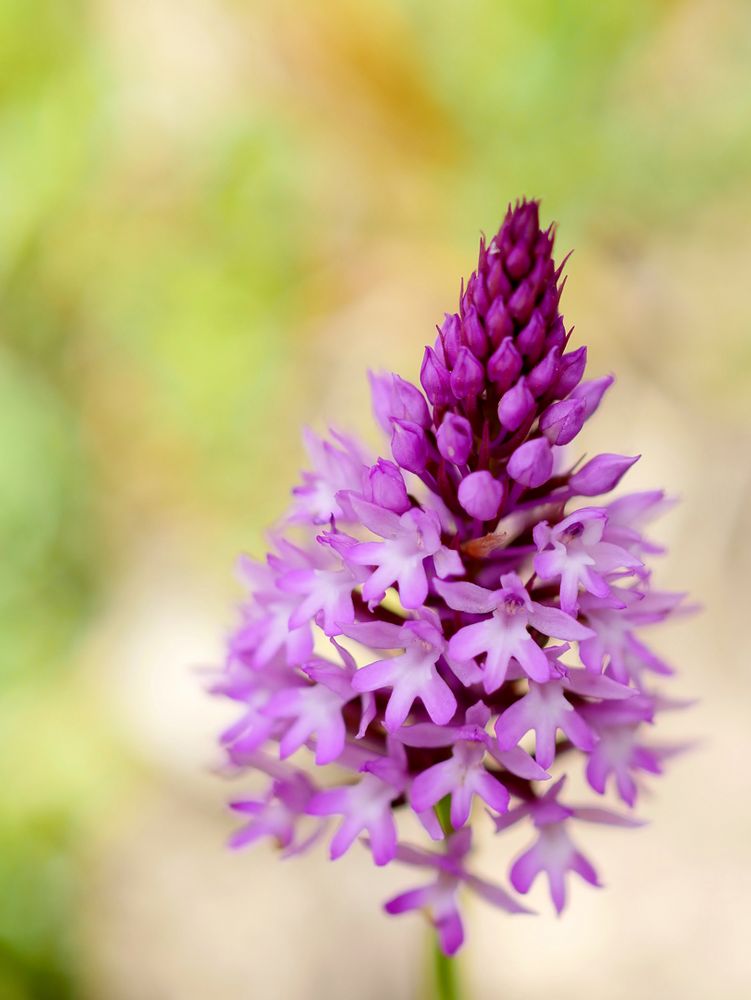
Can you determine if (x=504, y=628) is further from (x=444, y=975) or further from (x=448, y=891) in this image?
(x=444, y=975)

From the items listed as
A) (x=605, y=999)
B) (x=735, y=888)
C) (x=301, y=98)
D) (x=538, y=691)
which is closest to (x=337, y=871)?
(x=605, y=999)

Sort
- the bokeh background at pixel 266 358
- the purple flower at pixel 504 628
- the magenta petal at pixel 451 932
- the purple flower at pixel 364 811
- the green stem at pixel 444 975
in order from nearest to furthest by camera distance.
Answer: the purple flower at pixel 504 628 → the purple flower at pixel 364 811 → the magenta petal at pixel 451 932 → the green stem at pixel 444 975 → the bokeh background at pixel 266 358

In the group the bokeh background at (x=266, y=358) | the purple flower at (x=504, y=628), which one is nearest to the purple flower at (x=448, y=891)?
the purple flower at (x=504, y=628)

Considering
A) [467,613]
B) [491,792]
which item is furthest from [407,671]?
[491,792]

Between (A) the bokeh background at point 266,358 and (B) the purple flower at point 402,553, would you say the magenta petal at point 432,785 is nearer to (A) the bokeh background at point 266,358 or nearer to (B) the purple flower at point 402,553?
(B) the purple flower at point 402,553

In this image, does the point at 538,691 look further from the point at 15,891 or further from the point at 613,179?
the point at 613,179

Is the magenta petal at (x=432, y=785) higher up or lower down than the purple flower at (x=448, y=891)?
higher up

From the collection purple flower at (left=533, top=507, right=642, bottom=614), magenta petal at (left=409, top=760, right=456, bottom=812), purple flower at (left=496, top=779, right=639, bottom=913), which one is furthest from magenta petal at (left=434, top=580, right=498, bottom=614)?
purple flower at (left=496, top=779, right=639, bottom=913)
